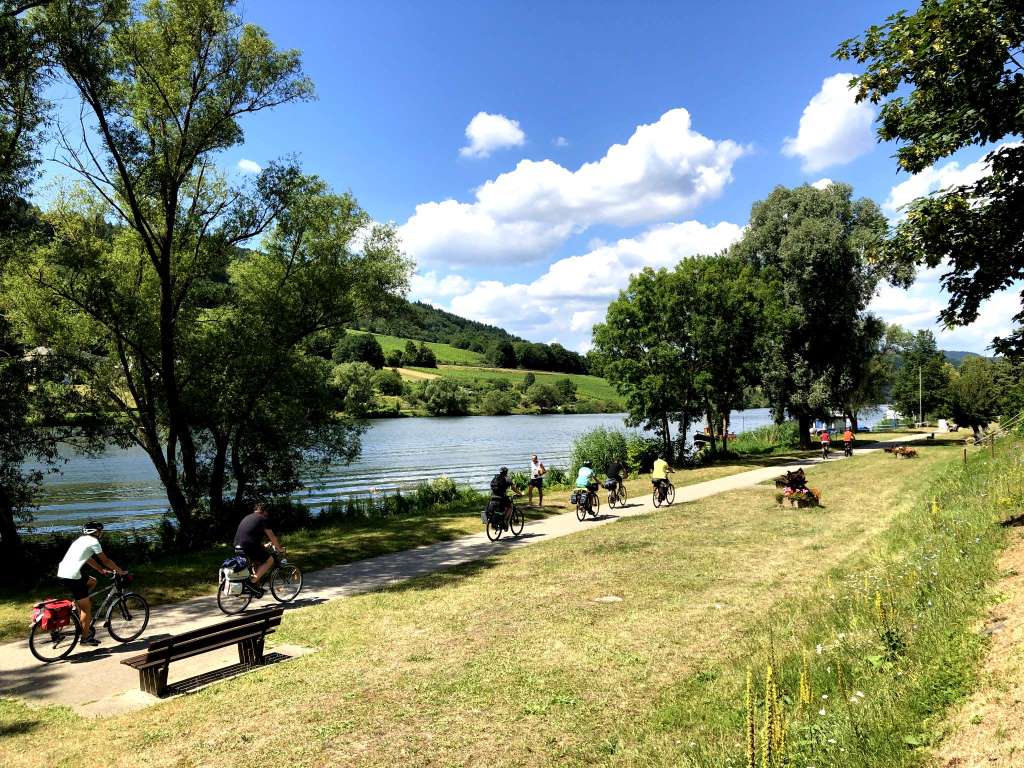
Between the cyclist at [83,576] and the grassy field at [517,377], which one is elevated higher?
the grassy field at [517,377]

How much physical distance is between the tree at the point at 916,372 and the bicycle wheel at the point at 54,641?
304ft

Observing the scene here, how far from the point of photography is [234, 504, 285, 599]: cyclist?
426 inches

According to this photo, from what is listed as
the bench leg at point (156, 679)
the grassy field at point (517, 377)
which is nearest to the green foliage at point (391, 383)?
the grassy field at point (517, 377)

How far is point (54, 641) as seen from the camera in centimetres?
857

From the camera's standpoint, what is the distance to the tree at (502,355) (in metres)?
144

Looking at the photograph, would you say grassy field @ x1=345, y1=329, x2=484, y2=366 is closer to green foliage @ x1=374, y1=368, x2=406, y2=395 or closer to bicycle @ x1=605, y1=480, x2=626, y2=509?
green foliage @ x1=374, y1=368, x2=406, y2=395

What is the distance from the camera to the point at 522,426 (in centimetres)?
8669

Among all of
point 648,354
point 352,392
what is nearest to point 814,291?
point 648,354

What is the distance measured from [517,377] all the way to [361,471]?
8926 cm

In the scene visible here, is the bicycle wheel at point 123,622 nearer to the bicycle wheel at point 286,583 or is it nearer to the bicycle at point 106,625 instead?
the bicycle at point 106,625

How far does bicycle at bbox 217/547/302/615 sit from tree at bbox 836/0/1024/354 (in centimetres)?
1191

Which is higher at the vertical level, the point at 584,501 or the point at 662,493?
the point at 584,501

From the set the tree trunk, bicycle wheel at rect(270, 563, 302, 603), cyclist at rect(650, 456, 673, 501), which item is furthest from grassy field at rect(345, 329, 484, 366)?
bicycle wheel at rect(270, 563, 302, 603)

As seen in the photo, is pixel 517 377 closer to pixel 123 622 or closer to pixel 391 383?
pixel 391 383
